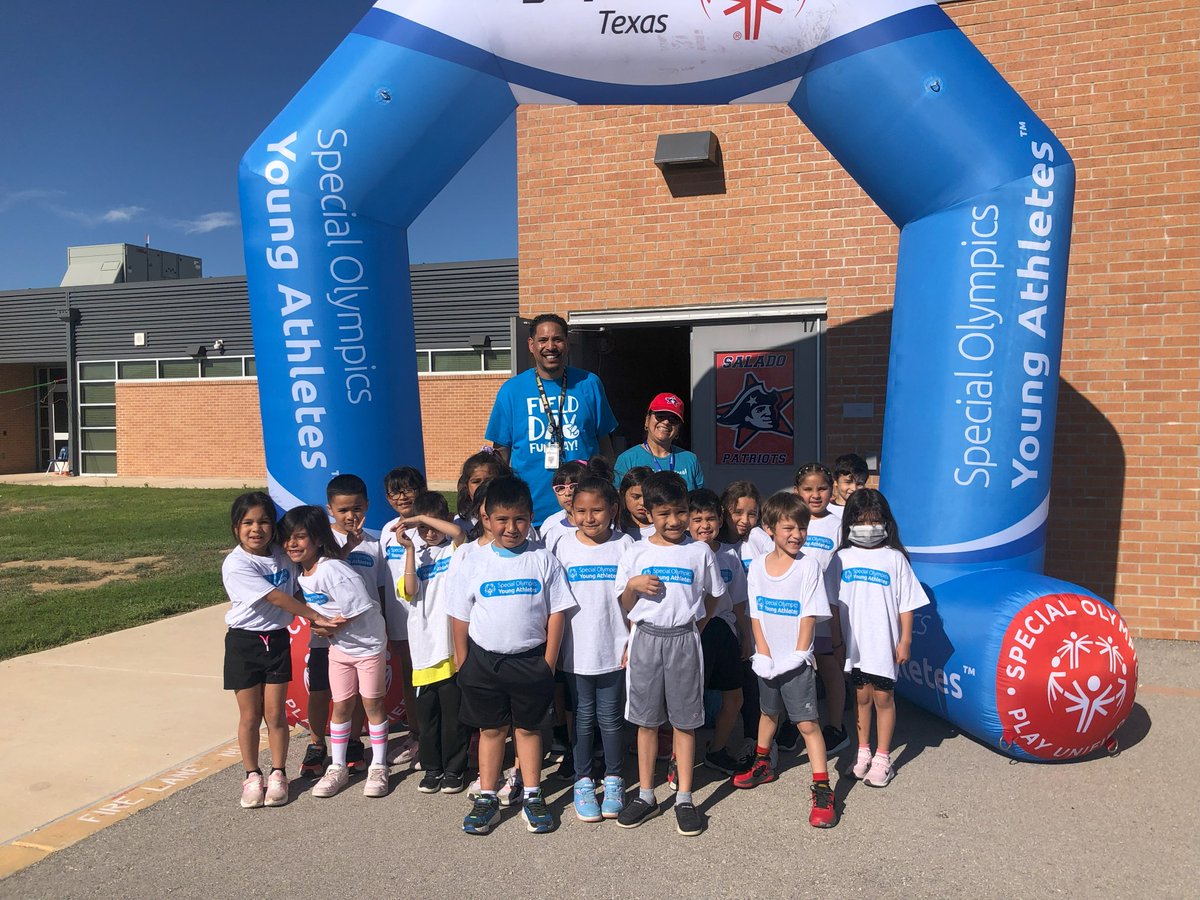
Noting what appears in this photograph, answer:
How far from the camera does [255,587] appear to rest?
3869 millimetres

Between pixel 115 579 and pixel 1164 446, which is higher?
pixel 1164 446

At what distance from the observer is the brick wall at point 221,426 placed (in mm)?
21750

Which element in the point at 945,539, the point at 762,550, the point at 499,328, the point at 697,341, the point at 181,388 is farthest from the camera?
the point at 181,388

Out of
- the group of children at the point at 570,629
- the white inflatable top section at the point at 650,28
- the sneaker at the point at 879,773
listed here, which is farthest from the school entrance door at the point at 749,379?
the sneaker at the point at 879,773

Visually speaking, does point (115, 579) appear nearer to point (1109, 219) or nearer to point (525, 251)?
point (525, 251)

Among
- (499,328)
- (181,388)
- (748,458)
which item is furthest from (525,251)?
(181,388)

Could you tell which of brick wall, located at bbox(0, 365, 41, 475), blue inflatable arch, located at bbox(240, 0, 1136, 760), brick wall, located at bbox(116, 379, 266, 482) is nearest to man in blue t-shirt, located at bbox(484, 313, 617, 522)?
blue inflatable arch, located at bbox(240, 0, 1136, 760)

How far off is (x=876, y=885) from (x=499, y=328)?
63.2 feet

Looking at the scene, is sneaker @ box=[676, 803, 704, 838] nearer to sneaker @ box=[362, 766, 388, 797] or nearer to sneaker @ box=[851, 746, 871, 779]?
sneaker @ box=[851, 746, 871, 779]

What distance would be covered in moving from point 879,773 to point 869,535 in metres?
1.04

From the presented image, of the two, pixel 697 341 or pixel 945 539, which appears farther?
pixel 697 341

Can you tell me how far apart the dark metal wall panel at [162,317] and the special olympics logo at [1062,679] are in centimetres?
2178

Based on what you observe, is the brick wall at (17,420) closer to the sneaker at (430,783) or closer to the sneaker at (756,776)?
the sneaker at (430,783)

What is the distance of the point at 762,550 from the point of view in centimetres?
438
